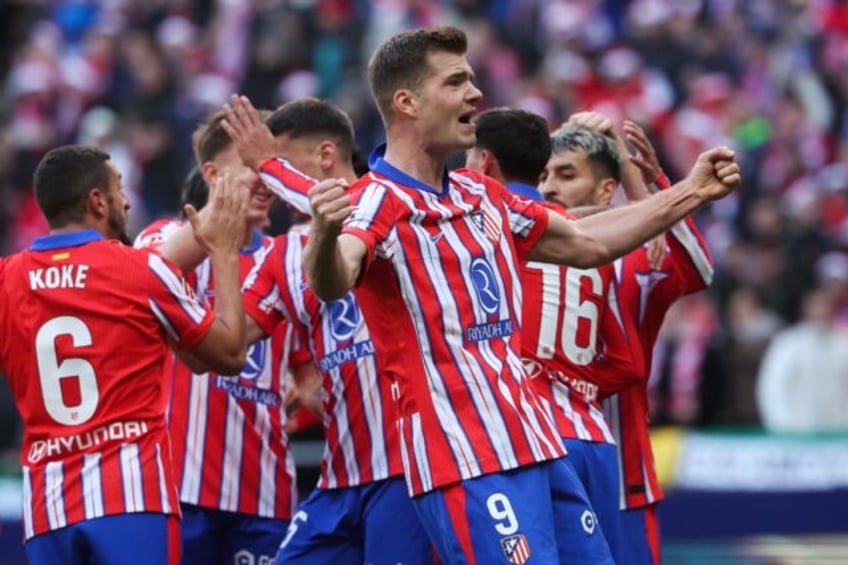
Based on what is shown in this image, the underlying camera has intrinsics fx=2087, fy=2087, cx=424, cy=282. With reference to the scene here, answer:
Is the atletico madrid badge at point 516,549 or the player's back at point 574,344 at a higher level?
the player's back at point 574,344

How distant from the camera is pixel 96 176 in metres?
8.45

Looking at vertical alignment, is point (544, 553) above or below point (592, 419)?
below

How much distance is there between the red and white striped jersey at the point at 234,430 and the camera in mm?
9359

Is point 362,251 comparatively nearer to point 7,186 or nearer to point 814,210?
point 814,210

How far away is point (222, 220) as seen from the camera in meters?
8.43

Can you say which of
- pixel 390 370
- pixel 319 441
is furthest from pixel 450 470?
pixel 319 441

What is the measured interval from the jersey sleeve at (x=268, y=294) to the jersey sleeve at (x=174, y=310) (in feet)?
2.45

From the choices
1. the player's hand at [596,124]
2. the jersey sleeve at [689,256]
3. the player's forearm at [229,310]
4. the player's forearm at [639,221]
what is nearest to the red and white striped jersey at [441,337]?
the player's forearm at [639,221]

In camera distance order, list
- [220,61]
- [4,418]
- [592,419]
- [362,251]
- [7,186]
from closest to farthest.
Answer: [362,251] < [592,419] < [4,418] < [7,186] < [220,61]

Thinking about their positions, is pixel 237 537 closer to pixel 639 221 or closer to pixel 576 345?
pixel 576 345

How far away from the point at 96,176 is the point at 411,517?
1897mm

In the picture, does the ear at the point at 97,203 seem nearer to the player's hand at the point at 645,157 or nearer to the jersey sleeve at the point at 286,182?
the jersey sleeve at the point at 286,182

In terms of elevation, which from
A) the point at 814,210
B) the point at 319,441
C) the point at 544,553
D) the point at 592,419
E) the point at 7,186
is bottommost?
the point at 544,553

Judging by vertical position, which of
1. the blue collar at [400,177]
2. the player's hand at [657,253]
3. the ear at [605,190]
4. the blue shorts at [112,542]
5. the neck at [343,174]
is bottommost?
the blue shorts at [112,542]
